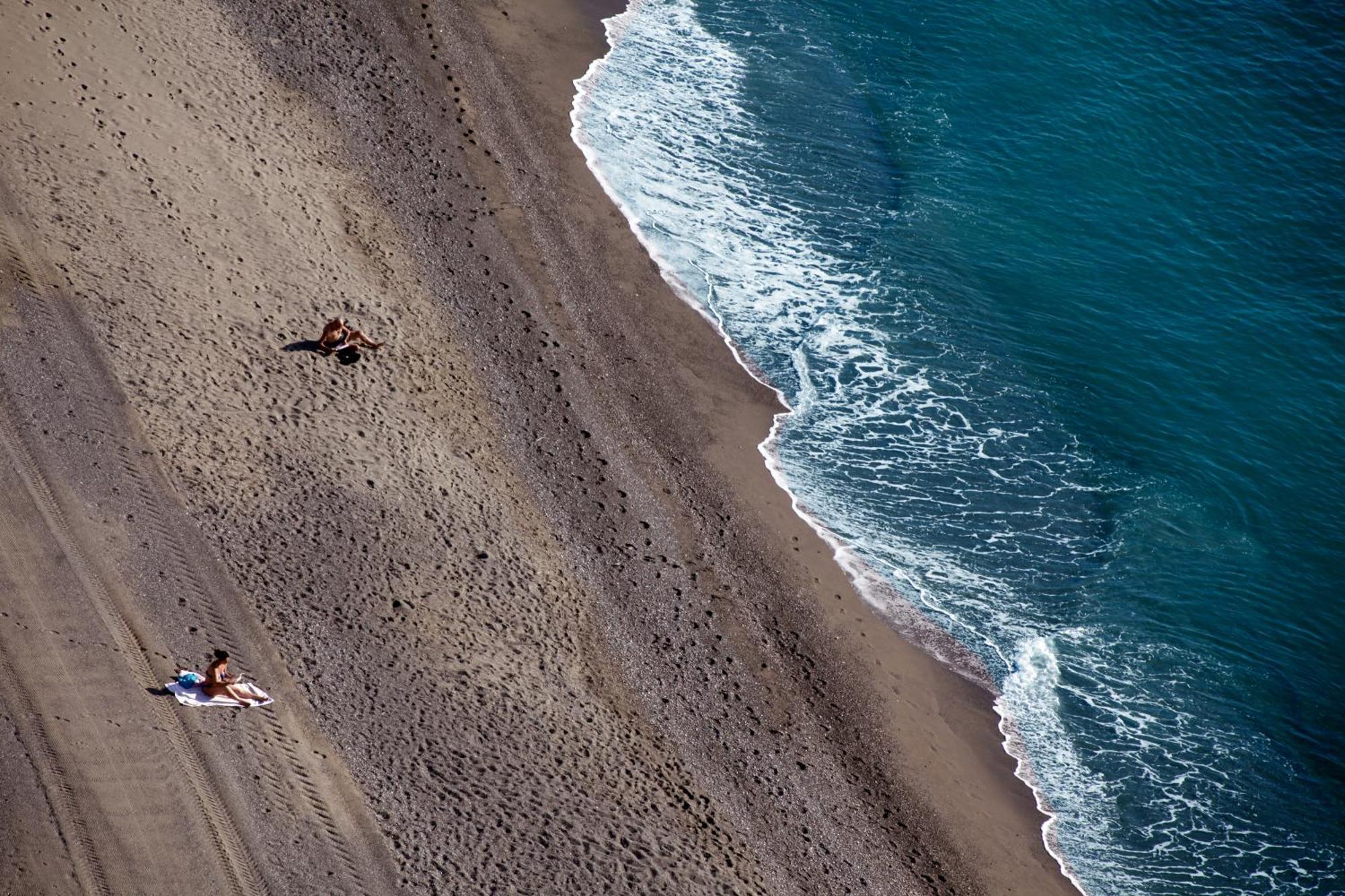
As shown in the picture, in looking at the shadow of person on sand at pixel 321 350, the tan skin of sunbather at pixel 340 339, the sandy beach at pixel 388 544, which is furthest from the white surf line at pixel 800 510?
the shadow of person on sand at pixel 321 350

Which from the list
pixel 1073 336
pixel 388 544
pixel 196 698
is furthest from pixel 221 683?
pixel 1073 336

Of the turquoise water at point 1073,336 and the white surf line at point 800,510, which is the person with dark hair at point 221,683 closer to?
the white surf line at point 800,510

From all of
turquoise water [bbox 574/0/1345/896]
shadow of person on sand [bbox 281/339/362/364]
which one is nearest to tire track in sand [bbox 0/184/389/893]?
shadow of person on sand [bbox 281/339/362/364]

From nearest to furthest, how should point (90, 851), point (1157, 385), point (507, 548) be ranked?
point (90, 851) → point (507, 548) → point (1157, 385)

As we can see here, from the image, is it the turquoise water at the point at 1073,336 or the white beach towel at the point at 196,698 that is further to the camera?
the turquoise water at the point at 1073,336

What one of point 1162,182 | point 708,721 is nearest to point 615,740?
point 708,721

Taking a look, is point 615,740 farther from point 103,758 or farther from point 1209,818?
point 1209,818
